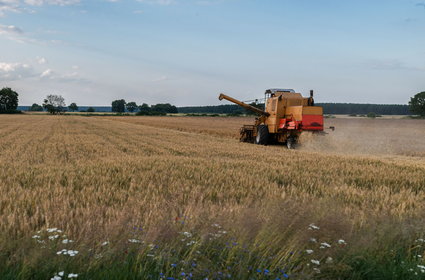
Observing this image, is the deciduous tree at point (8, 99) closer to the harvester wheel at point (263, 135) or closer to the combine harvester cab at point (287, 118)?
the combine harvester cab at point (287, 118)

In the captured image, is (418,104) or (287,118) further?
(418,104)

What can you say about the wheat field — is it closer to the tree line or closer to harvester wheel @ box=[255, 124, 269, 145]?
harvester wheel @ box=[255, 124, 269, 145]

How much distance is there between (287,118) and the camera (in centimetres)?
1870

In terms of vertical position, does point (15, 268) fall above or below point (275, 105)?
below

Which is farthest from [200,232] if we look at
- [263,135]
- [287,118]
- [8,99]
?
[8,99]

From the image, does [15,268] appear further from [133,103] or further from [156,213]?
[133,103]

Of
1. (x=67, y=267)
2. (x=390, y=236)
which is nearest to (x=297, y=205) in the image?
(x=390, y=236)

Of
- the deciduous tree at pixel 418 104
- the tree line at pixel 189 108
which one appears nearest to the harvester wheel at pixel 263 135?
the tree line at pixel 189 108

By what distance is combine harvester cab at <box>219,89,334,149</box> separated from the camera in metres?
17.6

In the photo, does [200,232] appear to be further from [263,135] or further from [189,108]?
[189,108]

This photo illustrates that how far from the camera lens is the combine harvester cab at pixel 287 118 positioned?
1764 centimetres

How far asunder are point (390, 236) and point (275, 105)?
51.6 ft

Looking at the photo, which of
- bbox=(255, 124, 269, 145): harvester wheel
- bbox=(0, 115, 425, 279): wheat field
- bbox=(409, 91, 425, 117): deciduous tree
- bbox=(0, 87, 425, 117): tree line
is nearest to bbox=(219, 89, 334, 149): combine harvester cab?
bbox=(255, 124, 269, 145): harvester wheel

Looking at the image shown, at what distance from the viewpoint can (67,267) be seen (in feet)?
9.96
